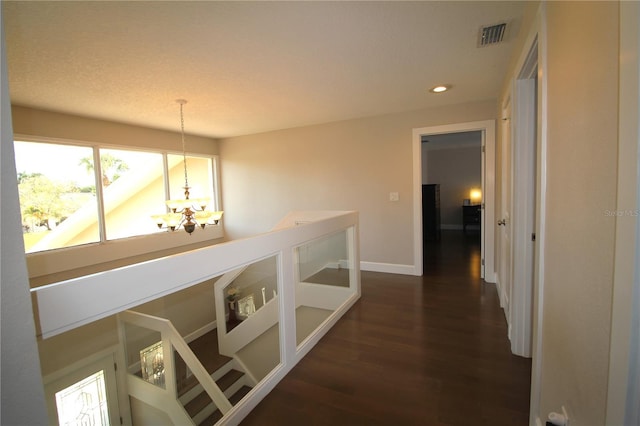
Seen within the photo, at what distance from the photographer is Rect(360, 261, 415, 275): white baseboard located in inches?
169

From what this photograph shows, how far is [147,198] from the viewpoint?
193 inches

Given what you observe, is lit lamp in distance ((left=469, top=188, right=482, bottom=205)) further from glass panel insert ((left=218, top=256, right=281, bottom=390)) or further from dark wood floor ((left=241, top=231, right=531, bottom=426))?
glass panel insert ((left=218, top=256, right=281, bottom=390))

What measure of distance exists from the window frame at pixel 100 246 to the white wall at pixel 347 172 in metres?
1.17

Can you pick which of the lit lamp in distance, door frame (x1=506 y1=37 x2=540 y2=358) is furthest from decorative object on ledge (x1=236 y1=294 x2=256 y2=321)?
the lit lamp in distance

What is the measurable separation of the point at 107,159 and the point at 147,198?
851mm

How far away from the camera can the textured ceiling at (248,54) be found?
1756mm

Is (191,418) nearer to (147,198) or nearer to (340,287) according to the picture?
(340,287)

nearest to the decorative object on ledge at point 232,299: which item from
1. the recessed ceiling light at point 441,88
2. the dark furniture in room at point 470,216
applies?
the recessed ceiling light at point 441,88

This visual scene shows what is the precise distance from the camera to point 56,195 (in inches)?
145

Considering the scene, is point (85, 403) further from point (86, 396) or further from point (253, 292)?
point (253, 292)

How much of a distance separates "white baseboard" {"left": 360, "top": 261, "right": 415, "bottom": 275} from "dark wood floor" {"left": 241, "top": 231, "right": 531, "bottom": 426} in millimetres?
919

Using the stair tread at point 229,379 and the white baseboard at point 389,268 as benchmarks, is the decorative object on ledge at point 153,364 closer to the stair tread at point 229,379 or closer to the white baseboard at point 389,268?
the stair tread at point 229,379

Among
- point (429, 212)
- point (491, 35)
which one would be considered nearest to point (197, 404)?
point (491, 35)

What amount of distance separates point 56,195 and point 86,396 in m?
3.71
